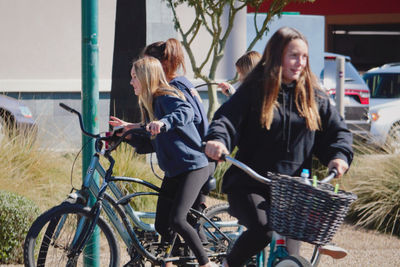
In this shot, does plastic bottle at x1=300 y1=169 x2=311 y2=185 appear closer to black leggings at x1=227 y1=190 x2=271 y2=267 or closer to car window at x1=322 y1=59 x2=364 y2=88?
black leggings at x1=227 y1=190 x2=271 y2=267

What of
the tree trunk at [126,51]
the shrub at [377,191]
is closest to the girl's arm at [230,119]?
the shrub at [377,191]

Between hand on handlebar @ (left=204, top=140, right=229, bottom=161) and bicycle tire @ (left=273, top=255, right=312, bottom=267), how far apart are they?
615mm

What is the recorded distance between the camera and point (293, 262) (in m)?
3.67

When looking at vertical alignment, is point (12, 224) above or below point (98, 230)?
below

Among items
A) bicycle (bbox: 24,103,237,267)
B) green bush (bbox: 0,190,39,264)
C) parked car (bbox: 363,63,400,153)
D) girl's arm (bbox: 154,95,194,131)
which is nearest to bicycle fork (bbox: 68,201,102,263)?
bicycle (bbox: 24,103,237,267)

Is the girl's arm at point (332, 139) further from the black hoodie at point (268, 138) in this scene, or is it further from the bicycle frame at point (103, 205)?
the bicycle frame at point (103, 205)

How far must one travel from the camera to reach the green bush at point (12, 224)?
5740mm

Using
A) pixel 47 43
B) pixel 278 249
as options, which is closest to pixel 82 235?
pixel 278 249

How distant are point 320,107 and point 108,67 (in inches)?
363

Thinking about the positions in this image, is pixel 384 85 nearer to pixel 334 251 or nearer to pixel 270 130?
pixel 270 130

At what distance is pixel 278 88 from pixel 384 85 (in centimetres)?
1130

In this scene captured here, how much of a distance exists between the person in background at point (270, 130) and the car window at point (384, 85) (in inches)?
424

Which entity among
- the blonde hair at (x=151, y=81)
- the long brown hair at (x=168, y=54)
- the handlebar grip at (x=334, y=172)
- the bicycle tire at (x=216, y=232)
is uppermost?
the long brown hair at (x=168, y=54)

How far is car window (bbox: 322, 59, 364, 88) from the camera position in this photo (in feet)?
43.8
